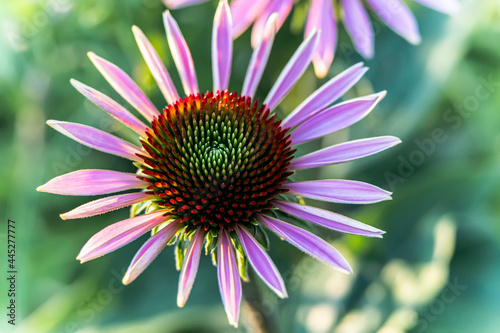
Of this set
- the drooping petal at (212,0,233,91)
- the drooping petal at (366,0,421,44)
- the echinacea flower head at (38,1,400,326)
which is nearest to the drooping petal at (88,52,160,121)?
the echinacea flower head at (38,1,400,326)

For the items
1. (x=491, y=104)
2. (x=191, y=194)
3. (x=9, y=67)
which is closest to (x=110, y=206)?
(x=191, y=194)

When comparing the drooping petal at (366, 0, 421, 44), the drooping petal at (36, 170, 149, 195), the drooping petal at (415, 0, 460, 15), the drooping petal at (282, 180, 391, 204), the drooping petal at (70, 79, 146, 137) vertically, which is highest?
the drooping petal at (415, 0, 460, 15)

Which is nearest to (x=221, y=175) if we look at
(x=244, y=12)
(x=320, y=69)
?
(x=320, y=69)

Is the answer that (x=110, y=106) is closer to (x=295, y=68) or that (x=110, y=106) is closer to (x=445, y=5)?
(x=295, y=68)

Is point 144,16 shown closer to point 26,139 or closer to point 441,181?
point 26,139

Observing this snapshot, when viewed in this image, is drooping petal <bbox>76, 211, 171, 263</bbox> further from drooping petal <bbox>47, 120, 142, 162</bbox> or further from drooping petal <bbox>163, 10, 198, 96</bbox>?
drooping petal <bbox>163, 10, 198, 96</bbox>

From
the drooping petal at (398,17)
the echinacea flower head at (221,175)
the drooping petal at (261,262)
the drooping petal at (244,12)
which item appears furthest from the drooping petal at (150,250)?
the drooping petal at (398,17)
